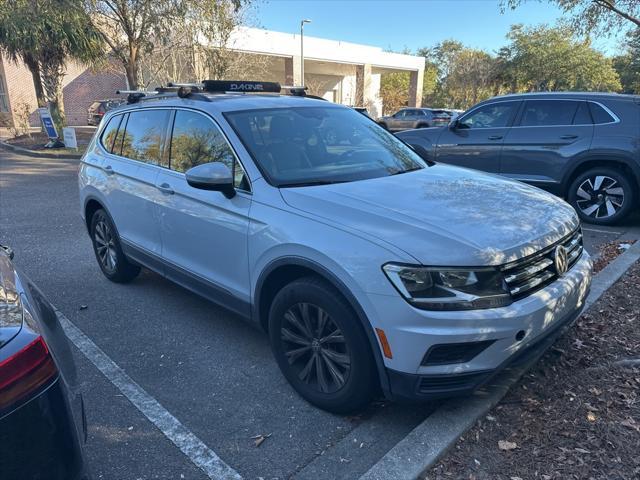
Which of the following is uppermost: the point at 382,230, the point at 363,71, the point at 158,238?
the point at 363,71

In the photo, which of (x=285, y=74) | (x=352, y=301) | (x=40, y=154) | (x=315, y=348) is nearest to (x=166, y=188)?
(x=315, y=348)

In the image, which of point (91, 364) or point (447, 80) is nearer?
point (91, 364)

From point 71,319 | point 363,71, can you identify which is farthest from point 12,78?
point 71,319

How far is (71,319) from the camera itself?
423 centimetres

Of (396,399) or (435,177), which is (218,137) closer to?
(435,177)

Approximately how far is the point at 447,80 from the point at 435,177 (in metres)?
50.8

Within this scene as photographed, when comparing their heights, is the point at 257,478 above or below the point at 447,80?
below

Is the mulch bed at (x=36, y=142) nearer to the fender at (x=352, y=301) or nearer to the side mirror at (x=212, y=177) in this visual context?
the side mirror at (x=212, y=177)

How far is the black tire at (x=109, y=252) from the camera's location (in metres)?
4.80

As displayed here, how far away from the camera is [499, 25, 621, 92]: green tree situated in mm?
37969

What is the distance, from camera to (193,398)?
122 inches

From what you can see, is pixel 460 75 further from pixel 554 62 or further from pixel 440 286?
pixel 440 286

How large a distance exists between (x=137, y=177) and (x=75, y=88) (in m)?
32.6

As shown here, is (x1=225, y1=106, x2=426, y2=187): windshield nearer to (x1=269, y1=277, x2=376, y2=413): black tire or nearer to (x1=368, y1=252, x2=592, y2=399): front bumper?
(x1=269, y1=277, x2=376, y2=413): black tire
